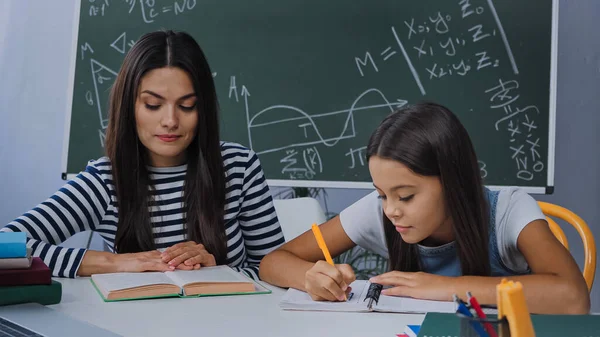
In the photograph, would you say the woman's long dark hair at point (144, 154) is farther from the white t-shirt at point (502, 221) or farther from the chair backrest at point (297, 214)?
the chair backrest at point (297, 214)

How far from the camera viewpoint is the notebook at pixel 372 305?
1.25m

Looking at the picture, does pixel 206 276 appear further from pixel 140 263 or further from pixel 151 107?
pixel 151 107

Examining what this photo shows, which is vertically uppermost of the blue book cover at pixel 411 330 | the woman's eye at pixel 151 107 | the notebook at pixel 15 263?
the woman's eye at pixel 151 107

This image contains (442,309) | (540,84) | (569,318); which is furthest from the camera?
(540,84)

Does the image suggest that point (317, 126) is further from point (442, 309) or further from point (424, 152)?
point (442, 309)

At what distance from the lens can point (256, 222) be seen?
6.30 ft

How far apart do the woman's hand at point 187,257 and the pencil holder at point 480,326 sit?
88cm

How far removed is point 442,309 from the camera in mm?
1252

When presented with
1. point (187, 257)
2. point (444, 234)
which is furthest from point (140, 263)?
point (444, 234)

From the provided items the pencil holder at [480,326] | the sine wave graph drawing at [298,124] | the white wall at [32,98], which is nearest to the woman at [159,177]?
the pencil holder at [480,326]

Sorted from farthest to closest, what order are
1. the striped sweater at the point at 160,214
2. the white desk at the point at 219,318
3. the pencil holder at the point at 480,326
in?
the striped sweater at the point at 160,214, the white desk at the point at 219,318, the pencil holder at the point at 480,326

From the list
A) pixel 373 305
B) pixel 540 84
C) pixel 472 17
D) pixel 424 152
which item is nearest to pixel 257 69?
pixel 472 17

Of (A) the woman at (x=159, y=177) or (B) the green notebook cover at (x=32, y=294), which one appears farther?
(A) the woman at (x=159, y=177)

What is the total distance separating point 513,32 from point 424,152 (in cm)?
164
